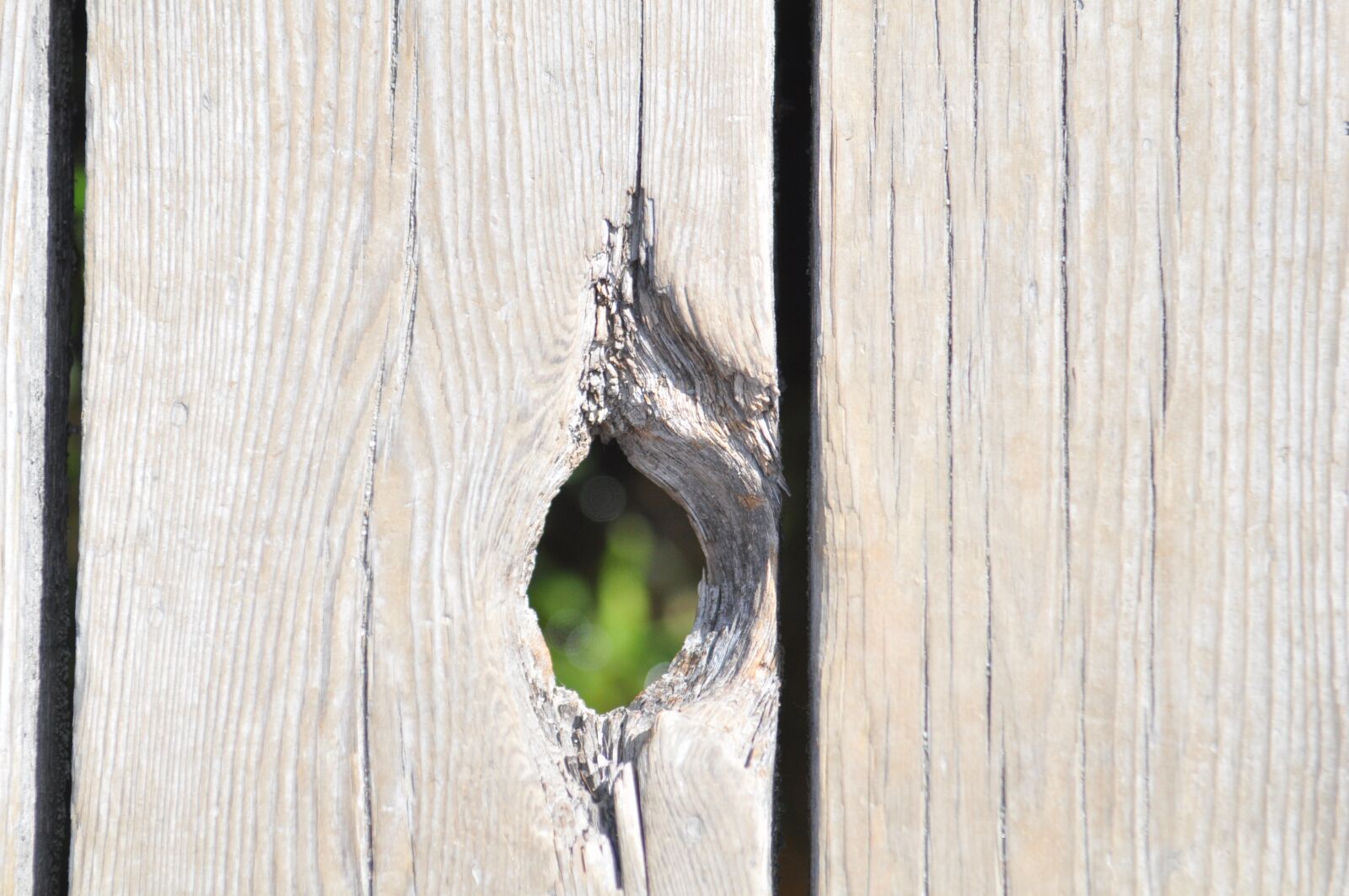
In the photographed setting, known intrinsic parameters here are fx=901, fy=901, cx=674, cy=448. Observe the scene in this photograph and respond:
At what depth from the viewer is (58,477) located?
37.5 inches

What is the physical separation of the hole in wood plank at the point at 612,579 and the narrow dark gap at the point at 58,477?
644mm

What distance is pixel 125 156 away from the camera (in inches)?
34.5

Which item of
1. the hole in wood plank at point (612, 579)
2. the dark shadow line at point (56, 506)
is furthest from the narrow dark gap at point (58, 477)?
the hole in wood plank at point (612, 579)

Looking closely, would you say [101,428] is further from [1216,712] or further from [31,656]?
[1216,712]

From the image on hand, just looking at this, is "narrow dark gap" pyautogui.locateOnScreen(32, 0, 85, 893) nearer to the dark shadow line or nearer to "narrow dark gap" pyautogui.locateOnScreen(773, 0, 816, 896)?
the dark shadow line

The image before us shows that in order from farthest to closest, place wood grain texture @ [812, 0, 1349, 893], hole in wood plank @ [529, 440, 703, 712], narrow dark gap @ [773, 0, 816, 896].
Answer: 1. hole in wood plank @ [529, 440, 703, 712]
2. narrow dark gap @ [773, 0, 816, 896]
3. wood grain texture @ [812, 0, 1349, 893]

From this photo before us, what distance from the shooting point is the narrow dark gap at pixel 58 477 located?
91 centimetres

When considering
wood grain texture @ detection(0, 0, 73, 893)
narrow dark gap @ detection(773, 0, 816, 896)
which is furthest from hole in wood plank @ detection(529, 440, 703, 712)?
wood grain texture @ detection(0, 0, 73, 893)

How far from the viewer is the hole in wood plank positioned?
142 centimetres

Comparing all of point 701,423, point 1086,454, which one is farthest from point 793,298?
point 1086,454

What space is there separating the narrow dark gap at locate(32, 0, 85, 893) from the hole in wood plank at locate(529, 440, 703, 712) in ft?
2.11

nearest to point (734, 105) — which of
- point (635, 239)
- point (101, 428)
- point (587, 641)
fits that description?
point (635, 239)

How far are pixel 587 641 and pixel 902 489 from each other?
2.38 feet

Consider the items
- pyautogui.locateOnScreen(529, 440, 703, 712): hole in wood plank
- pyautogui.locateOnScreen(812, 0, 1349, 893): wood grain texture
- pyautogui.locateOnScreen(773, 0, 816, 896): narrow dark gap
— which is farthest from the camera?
pyautogui.locateOnScreen(529, 440, 703, 712): hole in wood plank
